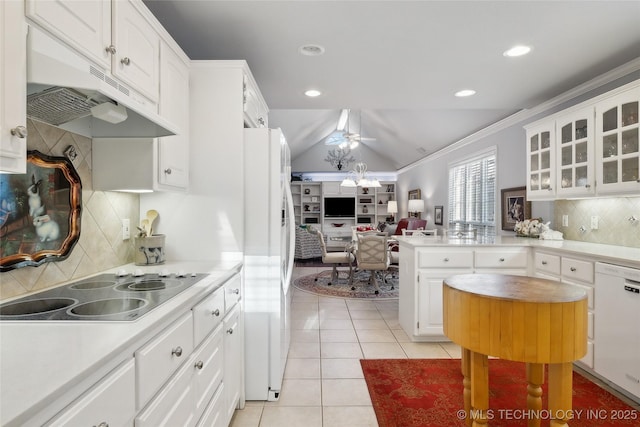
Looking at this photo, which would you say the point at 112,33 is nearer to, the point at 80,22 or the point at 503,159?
the point at 80,22

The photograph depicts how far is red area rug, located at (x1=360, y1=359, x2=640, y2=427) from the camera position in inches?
79.4

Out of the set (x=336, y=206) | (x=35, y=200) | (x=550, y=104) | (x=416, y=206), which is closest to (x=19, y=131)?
(x=35, y=200)

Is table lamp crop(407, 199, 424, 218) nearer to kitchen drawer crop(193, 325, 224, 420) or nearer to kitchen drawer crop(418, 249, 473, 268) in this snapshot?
kitchen drawer crop(418, 249, 473, 268)

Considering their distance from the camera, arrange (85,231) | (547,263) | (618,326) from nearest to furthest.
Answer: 1. (85,231)
2. (618,326)
3. (547,263)

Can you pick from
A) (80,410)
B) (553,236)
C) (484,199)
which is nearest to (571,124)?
(553,236)

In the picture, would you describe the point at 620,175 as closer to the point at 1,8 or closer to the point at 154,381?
the point at 154,381

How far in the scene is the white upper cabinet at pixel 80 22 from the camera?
1.03m

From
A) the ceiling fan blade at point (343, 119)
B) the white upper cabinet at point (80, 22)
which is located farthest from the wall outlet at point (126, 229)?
the ceiling fan blade at point (343, 119)

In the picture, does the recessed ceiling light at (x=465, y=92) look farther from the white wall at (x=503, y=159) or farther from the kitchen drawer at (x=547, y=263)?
the kitchen drawer at (x=547, y=263)

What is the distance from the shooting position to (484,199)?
17.5 ft

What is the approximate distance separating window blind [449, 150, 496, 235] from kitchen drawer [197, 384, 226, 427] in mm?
4522

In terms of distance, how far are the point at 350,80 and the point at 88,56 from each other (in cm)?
226

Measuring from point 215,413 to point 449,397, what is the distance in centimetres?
153

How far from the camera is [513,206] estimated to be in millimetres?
4383
